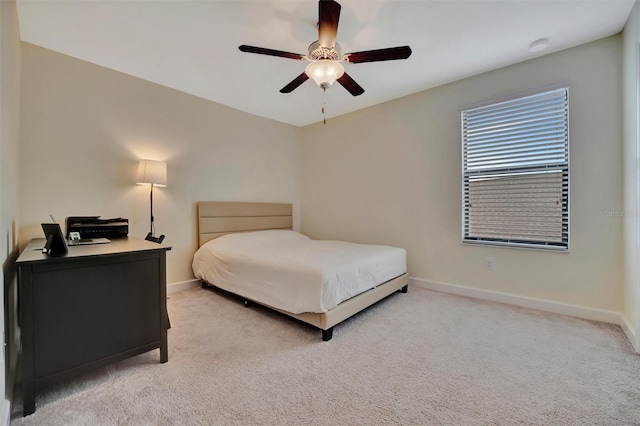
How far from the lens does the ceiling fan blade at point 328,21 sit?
1.64 metres

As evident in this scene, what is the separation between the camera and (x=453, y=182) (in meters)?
3.31

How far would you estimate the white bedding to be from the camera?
2232 mm

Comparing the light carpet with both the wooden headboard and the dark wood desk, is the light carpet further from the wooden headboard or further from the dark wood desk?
the wooden headboard

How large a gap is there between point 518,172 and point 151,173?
157 inches

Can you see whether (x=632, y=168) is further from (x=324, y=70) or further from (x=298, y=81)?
(x=298, y=81)

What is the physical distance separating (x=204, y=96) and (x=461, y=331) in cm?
398

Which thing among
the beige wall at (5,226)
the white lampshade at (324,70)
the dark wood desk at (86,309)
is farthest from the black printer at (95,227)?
the white lampshade at (324,70)

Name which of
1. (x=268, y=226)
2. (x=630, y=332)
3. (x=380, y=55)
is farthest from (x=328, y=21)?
(x=630, y=332)

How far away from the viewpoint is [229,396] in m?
1.56

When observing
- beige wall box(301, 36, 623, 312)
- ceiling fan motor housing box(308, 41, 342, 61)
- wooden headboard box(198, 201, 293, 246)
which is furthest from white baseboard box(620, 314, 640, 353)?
wooden headboard box(198, 201, 293, 246)

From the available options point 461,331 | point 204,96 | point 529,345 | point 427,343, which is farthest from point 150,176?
point 529,345

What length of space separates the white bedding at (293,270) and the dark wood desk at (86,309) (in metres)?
0.91

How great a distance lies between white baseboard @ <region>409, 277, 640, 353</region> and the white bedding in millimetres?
597

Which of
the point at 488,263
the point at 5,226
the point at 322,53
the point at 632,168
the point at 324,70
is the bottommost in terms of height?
the point at 488,263
